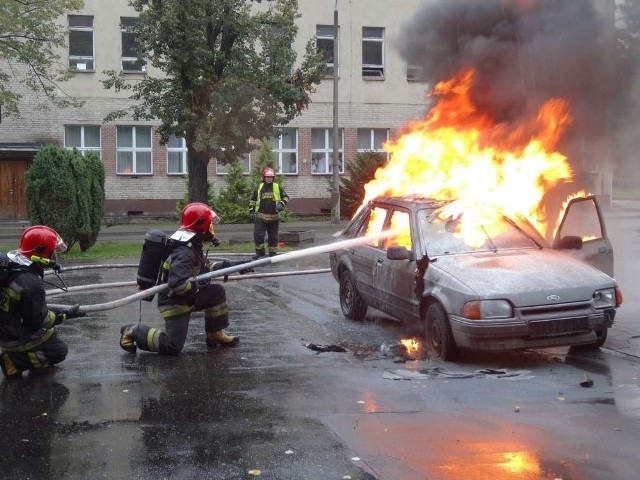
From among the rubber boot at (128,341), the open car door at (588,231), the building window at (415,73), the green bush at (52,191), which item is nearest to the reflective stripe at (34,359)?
the rubber boot at (128,341)

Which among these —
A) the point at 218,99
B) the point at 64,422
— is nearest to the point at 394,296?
the point at 64,422

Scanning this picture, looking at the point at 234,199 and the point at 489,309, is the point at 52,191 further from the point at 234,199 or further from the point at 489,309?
the point at 234,199

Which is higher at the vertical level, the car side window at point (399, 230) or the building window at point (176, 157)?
the building window at point (176, 157)

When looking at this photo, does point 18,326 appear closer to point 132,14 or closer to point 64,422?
point 64,422

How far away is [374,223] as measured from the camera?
980cm

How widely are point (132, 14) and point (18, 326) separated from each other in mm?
26246

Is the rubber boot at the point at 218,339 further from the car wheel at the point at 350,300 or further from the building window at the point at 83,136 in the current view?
the building window at the point at 83,136

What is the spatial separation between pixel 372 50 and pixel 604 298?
2710 cm

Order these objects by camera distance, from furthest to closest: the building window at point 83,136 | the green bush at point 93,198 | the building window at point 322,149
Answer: the building window at point 322,149, the building window at point 83,136, the green bush at point 93,198

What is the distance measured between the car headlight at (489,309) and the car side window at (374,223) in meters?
2.31

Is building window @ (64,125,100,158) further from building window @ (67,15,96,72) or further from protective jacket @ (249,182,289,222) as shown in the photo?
protective jacket @ (249,182,289,222)

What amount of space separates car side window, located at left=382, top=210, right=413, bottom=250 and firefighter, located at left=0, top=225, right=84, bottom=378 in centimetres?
350

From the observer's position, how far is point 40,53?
23.6 m

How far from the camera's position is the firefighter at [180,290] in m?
7.72
